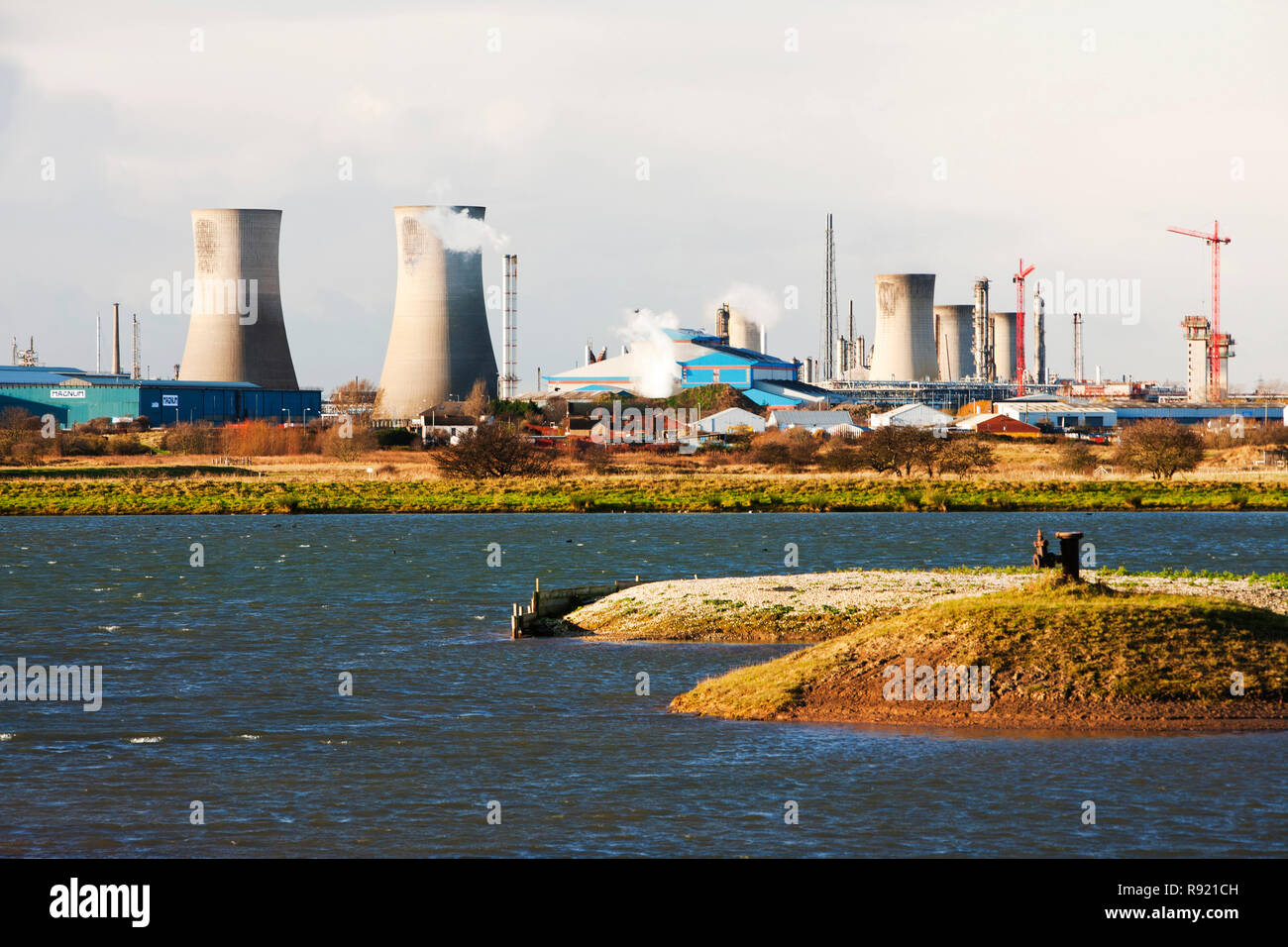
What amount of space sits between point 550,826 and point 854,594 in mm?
10700

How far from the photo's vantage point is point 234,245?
79062mm

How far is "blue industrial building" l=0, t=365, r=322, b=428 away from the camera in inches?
3718

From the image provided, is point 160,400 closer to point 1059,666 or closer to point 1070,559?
point 1070,559

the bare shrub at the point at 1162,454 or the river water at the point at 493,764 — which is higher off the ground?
the bare shrub at the point at 1162,454

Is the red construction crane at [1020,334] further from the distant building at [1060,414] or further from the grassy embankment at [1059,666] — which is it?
the grassy embankment at [1059,666]

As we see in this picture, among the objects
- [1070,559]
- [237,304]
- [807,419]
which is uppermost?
[237,304]

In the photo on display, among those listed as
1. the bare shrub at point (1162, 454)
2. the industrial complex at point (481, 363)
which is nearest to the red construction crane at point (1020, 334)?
the industrial complex at point (481, 363)

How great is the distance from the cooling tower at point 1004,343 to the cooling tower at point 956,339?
20.9 m

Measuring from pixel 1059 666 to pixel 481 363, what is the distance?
6888cm

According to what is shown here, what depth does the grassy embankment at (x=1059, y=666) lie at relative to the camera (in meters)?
15.0

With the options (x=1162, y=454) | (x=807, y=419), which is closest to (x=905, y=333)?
(x=807, y=419)

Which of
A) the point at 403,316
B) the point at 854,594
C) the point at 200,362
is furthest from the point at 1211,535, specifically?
the point at 200,362

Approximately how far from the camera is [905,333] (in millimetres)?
119500

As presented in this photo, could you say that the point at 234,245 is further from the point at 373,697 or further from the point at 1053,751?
the point at 1053,751
